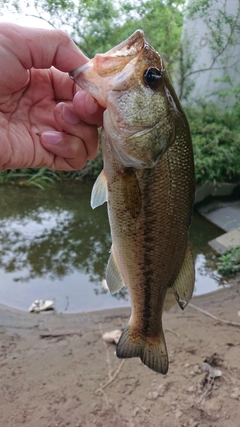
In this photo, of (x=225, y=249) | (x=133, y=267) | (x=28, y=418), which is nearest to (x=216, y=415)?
(x=28, y=418)

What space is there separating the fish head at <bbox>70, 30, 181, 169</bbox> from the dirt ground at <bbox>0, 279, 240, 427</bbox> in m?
2.65

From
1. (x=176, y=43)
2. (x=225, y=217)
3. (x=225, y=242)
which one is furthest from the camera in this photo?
(x=176, y=43)

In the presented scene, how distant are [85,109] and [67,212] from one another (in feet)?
23.4

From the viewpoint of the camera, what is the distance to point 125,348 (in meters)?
1.89

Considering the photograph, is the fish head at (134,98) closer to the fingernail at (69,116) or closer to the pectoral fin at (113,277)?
the fingernail at (69,116)

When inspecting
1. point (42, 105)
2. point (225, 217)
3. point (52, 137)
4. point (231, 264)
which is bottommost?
point (225, 217)

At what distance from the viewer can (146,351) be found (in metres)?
1.89

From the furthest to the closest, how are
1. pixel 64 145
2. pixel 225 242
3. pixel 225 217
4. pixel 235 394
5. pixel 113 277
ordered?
1. pixel 225 217
2. pixel 225 242
3. pixel 235 394
4. pixel 64 145
5. pixel 113 277

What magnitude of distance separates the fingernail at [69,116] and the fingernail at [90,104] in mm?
122

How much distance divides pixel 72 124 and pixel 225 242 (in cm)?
569

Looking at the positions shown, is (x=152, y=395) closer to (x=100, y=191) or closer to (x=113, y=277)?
(x=113, y=277)

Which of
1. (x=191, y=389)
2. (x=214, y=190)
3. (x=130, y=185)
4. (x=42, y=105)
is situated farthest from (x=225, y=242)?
(x=130, y=185)

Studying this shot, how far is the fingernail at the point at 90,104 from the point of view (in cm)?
171

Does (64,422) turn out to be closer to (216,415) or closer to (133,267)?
(216,415)
